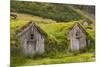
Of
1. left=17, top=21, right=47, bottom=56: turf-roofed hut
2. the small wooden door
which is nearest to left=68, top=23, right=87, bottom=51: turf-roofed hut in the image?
the small wooden door

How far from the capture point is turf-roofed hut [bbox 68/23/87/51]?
88.5 inches

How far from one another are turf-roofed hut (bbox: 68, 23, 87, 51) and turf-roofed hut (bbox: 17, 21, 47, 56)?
32 centimetres

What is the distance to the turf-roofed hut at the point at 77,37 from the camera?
2.25 metres

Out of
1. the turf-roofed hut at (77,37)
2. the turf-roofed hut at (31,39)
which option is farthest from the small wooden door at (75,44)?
the turf-roofed hut at (31,39)

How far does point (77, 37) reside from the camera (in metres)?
2.26

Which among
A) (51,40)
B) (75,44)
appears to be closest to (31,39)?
(51,40)

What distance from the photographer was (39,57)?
6.93 ft

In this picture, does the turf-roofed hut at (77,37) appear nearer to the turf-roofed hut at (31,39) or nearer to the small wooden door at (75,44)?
the small wooden door at (75,44)

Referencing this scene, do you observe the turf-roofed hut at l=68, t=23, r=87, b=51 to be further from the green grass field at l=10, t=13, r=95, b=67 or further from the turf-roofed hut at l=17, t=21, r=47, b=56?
the turf-roofed hut at l=17, t=21, r=47, b=56

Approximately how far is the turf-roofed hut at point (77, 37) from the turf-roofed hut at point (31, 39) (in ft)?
1.06

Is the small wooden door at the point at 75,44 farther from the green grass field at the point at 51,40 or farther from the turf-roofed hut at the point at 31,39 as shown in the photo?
the turf-roofed hut at the point at 31,39

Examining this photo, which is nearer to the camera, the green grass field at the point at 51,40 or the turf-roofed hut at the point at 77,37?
the green grass field at the point at 51,40

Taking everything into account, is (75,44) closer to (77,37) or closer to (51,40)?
(77,37)
